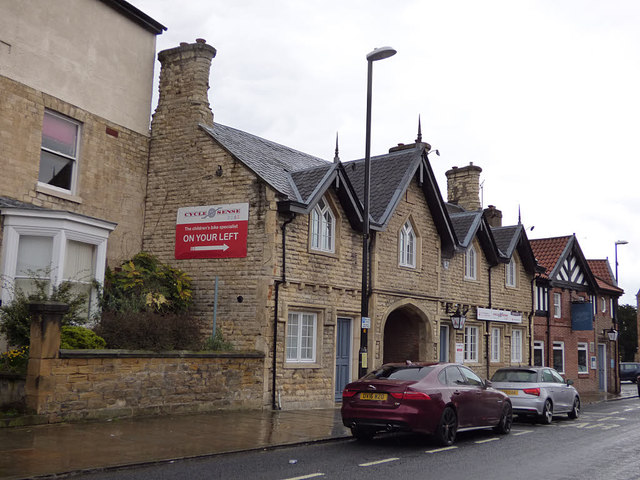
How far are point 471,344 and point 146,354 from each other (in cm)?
1545

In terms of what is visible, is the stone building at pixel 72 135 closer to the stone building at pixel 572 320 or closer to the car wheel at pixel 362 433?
the car wheel at pixel 362 433

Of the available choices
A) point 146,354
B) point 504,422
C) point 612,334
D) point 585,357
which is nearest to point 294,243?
point 146,354

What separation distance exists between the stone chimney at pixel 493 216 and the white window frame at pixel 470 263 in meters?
6.20

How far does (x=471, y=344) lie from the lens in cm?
2588

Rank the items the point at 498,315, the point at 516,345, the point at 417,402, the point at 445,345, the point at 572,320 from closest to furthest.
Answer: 1. the point at 417,402
2. the point at 445,345
3. the point at 498,315
4. the point at 516,345
5. the point at 572,320

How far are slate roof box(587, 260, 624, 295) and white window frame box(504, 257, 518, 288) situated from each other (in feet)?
39.1

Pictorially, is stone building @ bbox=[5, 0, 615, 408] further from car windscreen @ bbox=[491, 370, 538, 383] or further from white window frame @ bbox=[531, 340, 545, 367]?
white window frame @ bbox=[531, 340, 545, 367]

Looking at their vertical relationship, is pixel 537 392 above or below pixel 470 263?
below

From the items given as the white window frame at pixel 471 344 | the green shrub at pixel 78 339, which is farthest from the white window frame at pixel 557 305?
the green shrub at pixel 78 339

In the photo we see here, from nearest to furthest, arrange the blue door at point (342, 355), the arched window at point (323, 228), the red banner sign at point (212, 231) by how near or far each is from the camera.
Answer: the red banner sign at point (212, 231) → the arched window at point (323, 228) → the blue door at point (342, 355)

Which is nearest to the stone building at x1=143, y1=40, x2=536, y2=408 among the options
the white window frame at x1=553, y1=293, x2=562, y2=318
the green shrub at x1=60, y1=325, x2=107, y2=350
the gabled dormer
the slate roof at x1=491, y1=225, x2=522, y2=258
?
the slate roof at x1=491, y1=225, x2=522, y2=258

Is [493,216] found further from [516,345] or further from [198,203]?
[198,203]

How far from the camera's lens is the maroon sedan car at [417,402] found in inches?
446

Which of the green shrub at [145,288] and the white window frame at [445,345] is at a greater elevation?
the green shrub at [145,288]
